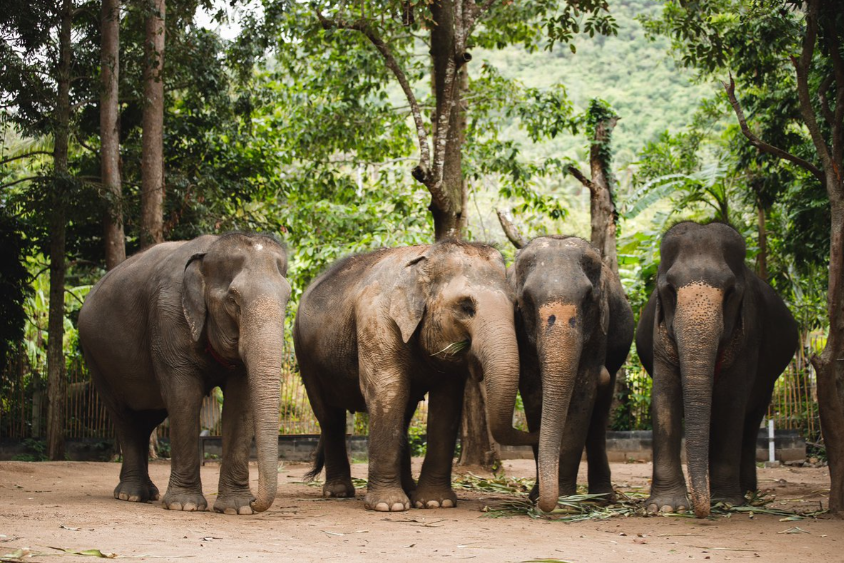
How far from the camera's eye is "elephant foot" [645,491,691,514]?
773 cm

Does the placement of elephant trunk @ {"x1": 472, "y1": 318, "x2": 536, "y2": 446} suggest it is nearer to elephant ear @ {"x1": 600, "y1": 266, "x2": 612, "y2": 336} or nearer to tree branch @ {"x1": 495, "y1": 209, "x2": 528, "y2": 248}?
elephant ear @ {"x1": 600, "y1": 266, "x2": 612, "y2": 336}

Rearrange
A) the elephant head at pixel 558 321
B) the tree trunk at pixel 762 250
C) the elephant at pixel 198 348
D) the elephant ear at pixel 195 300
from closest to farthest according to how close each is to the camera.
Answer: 1. the elephant head at pixel 558 321
2. the elephant at pixel 198 348
3. the elephant ear at pixel 195 300
4. the tree trunk at pixel 762 250

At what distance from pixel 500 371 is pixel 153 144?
26.5ft

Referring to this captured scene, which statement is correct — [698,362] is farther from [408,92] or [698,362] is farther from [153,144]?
[153,144]

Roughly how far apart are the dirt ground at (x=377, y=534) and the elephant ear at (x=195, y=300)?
1358 millimetres

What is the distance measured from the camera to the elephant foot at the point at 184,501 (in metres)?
7.74

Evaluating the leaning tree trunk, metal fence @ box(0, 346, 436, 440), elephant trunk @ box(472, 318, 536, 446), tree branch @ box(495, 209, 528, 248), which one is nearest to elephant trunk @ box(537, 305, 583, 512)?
elephant trunk @ box(472, 318, 536, 446)

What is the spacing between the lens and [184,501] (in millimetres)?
7758

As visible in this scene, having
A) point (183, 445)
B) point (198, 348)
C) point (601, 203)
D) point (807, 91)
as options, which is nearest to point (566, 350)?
point (198, 348)

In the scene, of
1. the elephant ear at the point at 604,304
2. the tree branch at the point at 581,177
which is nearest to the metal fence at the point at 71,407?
the tree branch at the point at 581,177

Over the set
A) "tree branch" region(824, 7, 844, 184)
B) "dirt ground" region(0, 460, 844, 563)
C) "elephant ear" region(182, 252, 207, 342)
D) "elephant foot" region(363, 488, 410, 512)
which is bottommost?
"dirt ground" region(0, 460, 844, 563)

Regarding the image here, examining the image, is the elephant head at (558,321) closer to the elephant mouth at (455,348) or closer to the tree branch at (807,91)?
the elephant mouth at (455,348)

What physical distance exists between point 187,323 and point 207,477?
4.58 meters

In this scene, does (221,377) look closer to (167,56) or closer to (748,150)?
(167,56)
